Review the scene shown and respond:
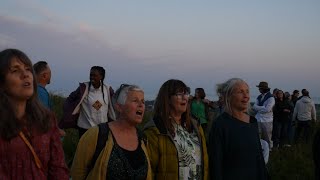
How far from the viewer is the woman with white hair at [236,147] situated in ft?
15.2

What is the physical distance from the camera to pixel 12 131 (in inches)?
117

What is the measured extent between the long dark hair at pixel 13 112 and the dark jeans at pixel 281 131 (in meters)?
10.7

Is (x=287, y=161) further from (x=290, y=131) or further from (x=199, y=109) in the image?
(x=290, y=131)

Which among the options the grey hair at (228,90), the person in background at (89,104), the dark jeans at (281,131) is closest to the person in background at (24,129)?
the grey hair at (228,90)

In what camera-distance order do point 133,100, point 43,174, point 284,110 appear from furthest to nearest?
point 284,110 < point 133,100 < point 43,174

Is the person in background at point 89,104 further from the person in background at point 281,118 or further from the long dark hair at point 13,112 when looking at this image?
the person in background at point 281,118

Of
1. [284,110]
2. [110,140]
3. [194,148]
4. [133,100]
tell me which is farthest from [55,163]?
[284,110]

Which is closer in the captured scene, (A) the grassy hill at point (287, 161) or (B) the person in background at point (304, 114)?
(A) the grassy hill at point (287, 161)

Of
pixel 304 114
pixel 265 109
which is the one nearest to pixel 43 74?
pixel 265 109

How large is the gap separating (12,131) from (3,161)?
7.9 inches

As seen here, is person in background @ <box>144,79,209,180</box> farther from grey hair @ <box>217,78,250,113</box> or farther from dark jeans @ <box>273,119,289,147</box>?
dark jeans @ <box>273,119,289,147</box>

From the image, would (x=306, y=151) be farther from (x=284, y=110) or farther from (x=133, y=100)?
(x=133, y=100)

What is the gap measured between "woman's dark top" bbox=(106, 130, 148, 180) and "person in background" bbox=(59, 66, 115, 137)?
3.57 meters

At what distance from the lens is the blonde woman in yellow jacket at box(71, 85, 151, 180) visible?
145 inches
